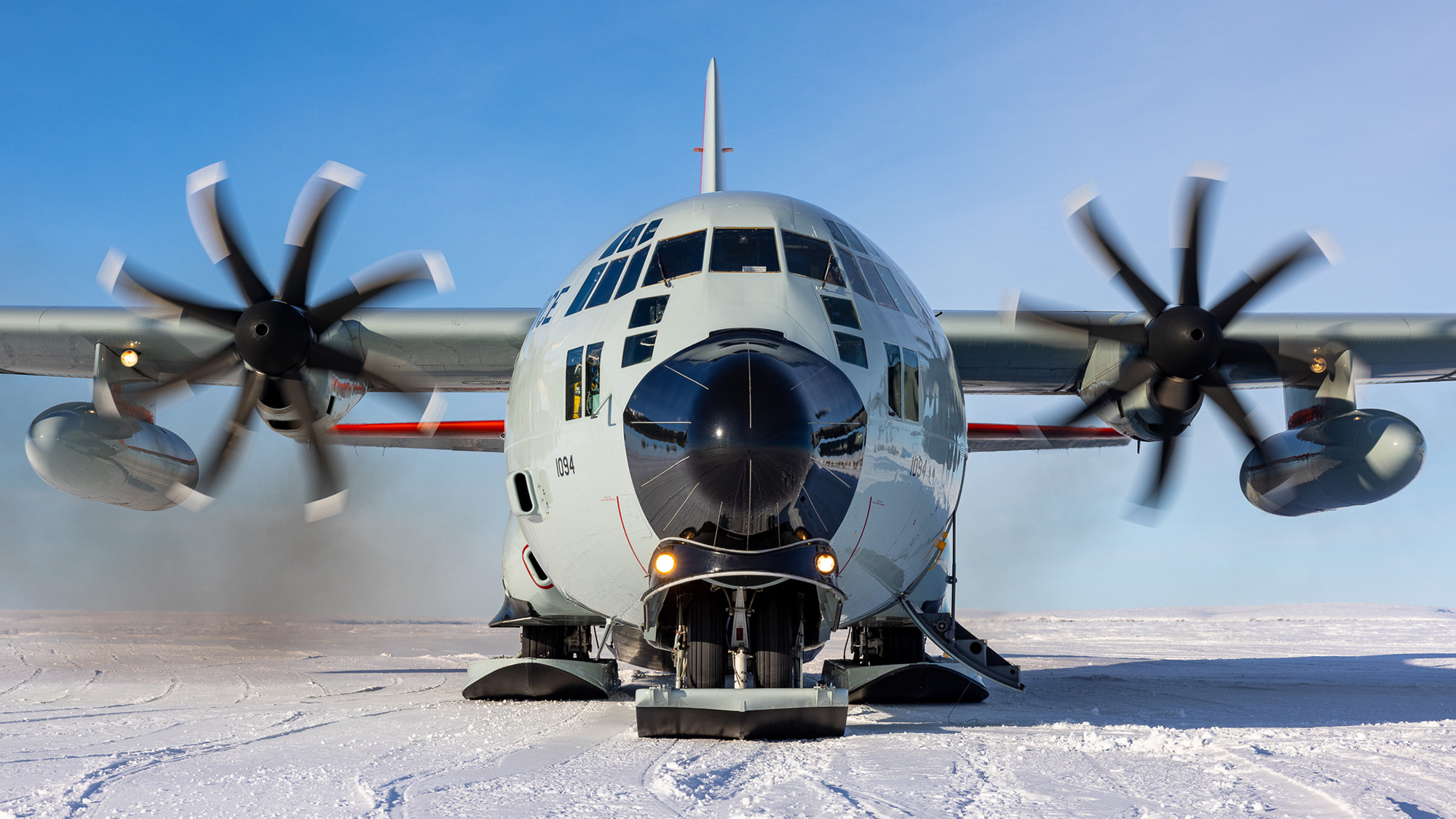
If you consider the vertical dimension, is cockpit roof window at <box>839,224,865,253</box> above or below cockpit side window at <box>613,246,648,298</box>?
above

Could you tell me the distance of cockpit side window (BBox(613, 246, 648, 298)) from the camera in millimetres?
6680

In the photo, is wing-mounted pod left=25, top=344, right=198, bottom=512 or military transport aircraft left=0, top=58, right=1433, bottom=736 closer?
military transport aircraft left=0, top=58, right=1433, bottom=736

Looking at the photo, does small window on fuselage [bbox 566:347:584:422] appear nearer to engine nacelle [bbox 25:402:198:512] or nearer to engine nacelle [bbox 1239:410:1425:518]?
engine nacelle [bbox 25:402:198:512]

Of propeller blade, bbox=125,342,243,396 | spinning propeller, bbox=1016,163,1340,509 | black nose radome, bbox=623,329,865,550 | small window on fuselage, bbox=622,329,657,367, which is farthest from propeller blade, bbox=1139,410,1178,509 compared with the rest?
propeller blade, bbox=125,342,243,396

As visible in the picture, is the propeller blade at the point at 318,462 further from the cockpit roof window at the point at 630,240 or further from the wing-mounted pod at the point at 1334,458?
the wing-mounted pod at the point at 1334,458

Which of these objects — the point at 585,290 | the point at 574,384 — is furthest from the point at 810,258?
the point at 574,384

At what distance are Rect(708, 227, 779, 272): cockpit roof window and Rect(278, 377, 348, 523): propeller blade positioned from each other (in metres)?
5.34

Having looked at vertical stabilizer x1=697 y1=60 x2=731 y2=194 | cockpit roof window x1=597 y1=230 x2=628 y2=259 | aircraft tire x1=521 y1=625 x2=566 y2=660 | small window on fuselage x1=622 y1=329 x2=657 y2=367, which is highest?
vertical stabilizer x1=697 y1=60 x2=731 y2=194

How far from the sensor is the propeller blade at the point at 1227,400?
10.0 m

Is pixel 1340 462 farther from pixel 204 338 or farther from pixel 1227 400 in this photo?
pixel 204 338

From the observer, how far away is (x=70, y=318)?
1130 centimetres

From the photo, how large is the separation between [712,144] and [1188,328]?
6.37m

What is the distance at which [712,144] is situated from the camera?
42.5ft

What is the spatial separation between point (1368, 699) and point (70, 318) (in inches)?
569
